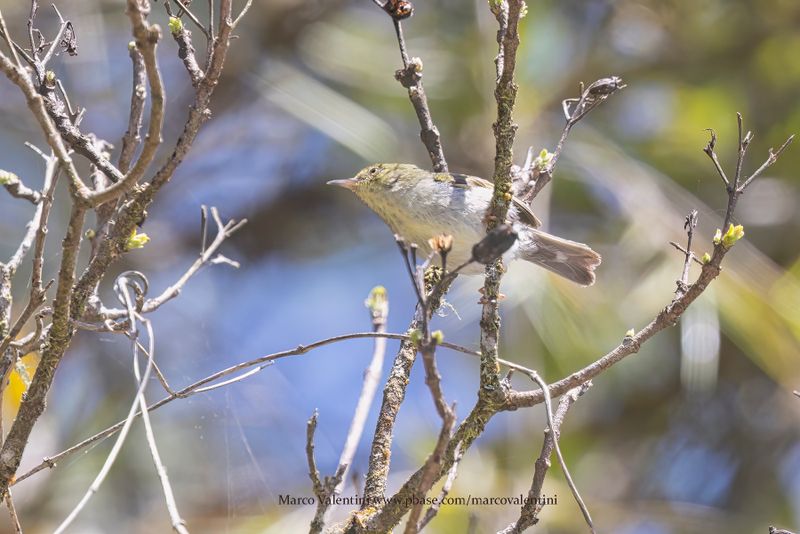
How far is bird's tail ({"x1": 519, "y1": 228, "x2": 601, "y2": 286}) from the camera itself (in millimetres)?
3494

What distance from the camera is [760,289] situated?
14.0 feet

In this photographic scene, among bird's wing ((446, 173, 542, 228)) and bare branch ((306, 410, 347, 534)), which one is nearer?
bare branch ((306, 410, 347, 534))

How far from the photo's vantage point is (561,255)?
3.58 meters

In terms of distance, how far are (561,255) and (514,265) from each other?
3.29 ft

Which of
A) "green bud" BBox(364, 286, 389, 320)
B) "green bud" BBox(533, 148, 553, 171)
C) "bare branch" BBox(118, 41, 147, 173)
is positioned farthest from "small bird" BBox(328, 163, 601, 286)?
"bare branch" BBox(118, 41, 147, 173)

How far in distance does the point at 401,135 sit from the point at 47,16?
230 cm

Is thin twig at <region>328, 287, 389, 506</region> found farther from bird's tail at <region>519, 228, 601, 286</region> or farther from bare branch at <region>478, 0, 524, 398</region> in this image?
bird's tail at <region>519, 228, 601, 286</region>

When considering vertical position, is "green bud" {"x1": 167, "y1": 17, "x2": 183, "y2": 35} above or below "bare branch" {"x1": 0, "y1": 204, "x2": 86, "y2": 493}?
above

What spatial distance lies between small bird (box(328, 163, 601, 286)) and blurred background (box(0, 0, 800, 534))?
890 mm

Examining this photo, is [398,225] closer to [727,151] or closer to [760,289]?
[760,289]

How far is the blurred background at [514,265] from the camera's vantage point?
4.66m

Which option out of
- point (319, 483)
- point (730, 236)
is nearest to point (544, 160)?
point (730, 236)

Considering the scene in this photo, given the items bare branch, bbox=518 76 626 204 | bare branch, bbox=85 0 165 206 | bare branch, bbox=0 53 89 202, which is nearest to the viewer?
bare branch, bbox=85 0 165 206

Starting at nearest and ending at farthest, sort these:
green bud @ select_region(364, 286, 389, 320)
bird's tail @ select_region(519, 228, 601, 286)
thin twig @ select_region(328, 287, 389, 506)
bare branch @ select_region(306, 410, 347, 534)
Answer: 1. bare branch @ select_region(306, 410, 347, 534)
2. thin twig @ select_region(328, 287, 389, 506)
3. green bud @ select_region(364, 286, 389, 320)
4. bird's tail @ select_region(519, 228, 601, 286)
